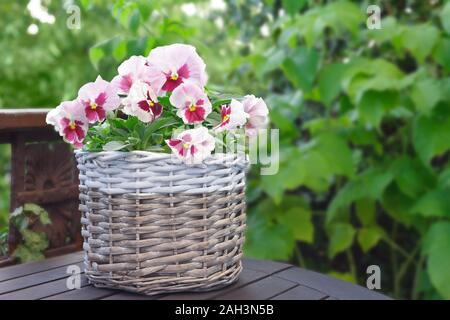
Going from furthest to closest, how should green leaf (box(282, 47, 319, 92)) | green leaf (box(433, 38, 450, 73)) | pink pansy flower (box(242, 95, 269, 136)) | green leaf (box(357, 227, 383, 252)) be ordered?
green leaf (box(357, 227, 383, 252))
green leaf (box(282, 47, 319, 92))
green leaf (box(433, 38, 450, 73))
pink pansy flower (box(242, 95, 269, 136))

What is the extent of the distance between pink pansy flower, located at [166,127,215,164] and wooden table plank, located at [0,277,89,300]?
1.03 ft

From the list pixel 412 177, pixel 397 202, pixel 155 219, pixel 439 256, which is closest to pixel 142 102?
pixel 155 219

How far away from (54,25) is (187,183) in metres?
3.70

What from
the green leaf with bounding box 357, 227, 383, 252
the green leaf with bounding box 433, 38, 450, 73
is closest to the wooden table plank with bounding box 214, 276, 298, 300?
the green leaf with bounding box 433, 38, 450, 73

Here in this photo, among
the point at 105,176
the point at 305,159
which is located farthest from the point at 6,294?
the point at 305,159

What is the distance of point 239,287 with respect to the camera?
3.50 ft

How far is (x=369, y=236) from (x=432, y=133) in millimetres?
517

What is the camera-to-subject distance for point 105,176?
995mm

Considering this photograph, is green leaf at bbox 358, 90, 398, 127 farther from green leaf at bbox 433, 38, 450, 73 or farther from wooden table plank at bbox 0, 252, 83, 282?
wooden table plank at bbox 0, 252, 83, 282

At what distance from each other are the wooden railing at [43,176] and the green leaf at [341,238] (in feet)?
3.22

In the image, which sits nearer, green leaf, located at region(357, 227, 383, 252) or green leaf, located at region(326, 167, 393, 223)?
green leaf, located at region(326, 167, 393, 223)

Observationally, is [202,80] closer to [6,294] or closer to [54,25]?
[6,294]

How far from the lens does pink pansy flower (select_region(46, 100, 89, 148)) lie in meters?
0.99
